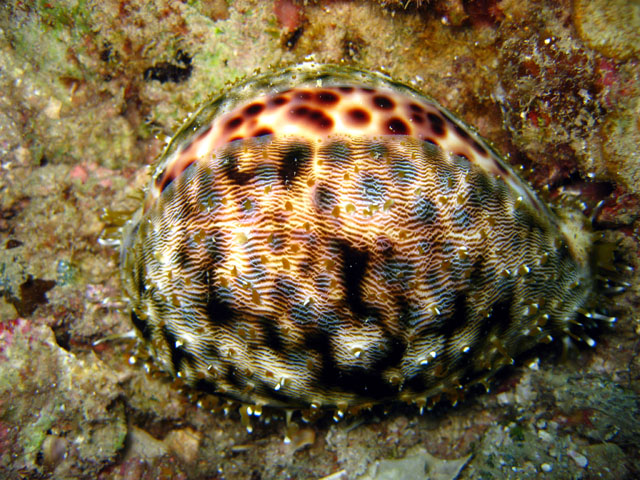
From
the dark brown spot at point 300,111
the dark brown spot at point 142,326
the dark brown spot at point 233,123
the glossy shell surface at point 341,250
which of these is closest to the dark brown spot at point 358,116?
the glossy shell surface at point 341,250

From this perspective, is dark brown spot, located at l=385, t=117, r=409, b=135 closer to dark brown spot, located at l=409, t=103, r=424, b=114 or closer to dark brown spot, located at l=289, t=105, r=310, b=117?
dark brown spot, located at l=409, t=103, r=424, b=114

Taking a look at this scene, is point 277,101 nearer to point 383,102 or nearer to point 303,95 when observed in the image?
point 303,95

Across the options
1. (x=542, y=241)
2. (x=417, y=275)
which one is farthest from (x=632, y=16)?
(x=417, y=275)

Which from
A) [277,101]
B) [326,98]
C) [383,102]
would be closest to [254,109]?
[277,101]

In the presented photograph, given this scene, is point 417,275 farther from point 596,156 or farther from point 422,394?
point 596,156

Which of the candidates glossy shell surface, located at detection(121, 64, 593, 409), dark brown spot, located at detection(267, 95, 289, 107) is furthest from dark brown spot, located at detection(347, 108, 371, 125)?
dark brown spot, located at detection(267, 95, 289, 107)

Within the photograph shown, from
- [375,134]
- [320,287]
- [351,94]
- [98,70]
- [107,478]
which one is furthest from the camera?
[98,70]
